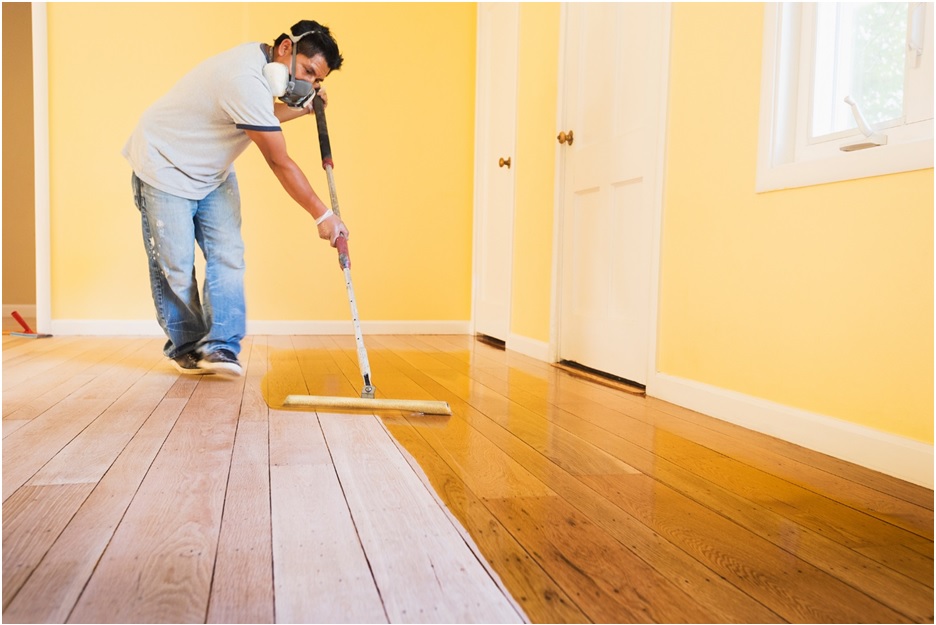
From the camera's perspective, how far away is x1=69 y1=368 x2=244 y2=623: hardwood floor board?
899mm

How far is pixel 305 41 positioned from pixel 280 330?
7.70 ft

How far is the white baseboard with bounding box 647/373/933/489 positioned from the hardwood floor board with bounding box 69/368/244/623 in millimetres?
1369

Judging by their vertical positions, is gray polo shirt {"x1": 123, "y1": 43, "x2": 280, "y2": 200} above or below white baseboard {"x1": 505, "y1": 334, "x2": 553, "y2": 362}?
above

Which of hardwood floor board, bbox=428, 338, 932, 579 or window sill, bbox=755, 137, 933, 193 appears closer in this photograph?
hardwood floor board, bbox=428, 338, 932, 579

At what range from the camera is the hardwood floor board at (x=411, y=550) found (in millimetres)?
917

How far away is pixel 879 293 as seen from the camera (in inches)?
65.6

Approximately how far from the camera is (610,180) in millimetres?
2930

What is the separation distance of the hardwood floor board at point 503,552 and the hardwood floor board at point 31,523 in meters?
0.62

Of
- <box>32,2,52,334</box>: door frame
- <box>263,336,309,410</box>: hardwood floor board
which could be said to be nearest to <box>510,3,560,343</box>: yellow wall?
<box>263,336,309,410</box>: hardwood floor board

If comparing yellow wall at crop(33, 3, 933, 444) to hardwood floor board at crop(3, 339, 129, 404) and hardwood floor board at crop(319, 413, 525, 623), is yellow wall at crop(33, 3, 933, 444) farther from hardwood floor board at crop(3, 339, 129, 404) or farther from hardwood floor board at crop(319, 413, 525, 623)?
hardwood floor board at crop(319, 413, 525, 623)

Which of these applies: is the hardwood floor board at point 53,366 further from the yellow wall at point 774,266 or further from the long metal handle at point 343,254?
the yellow wall at point 774,266

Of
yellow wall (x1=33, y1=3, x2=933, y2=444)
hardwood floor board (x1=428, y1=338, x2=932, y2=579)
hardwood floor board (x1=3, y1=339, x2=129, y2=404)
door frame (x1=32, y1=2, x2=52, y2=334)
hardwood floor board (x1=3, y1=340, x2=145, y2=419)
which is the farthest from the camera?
door frame (x1=32, y1=2, x2=52, y2=334)

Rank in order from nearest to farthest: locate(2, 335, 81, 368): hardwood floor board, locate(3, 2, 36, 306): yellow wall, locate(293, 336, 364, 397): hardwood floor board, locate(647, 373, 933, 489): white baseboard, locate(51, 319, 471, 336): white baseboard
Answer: locate(647, 373, 933, 489): white baseboard → locate(293, 336, 364, 397): hardwood floor board → locate(2, 335, 81, 368): hardwood floor board → locate(51, 319, 471, 336): white baseboard → locate(3, 2, 36, 306): yellow wall

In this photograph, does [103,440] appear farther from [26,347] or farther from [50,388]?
[26,347]
